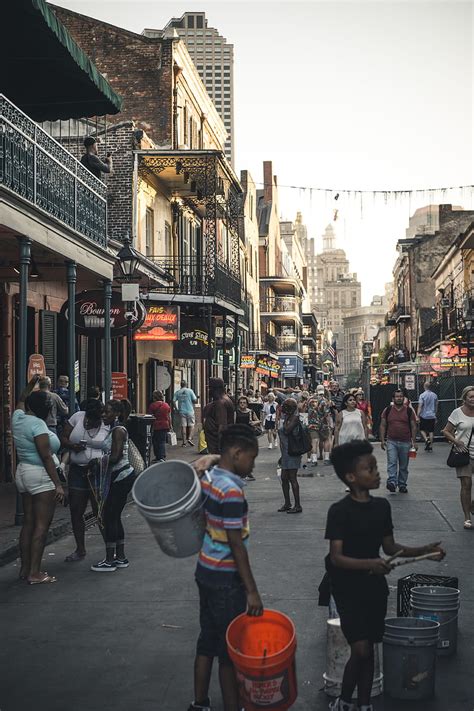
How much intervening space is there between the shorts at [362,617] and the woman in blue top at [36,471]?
420 centimetres

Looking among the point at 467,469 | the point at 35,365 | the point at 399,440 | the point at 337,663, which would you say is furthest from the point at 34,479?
the point at 399,440

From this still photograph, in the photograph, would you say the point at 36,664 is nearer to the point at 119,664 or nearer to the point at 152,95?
the point at 119,664

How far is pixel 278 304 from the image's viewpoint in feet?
229

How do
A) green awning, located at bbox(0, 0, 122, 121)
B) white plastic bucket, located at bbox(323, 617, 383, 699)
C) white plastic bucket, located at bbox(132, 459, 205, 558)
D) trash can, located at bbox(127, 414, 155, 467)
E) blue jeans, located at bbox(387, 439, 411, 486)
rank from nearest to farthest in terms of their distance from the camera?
1. white plastic bucket, located at bbox(132, 459, 205, 558)
2. white plastic bucket, located at bbox(323, 617, 383, 699)
3. green awning, located at bbox(0, 0, 122, 121)
4. blue jeans, located at bbox(387, 439, 411, 486)
5. trash can, located at bbox(127, 414, 155, 467)

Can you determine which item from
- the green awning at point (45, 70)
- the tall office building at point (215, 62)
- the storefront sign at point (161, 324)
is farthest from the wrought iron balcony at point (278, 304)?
the tall office building at point (215, 62)

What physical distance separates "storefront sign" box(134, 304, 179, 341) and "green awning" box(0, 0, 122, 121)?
26.3 ft

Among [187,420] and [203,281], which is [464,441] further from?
[203,281]

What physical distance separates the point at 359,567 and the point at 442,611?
1774 mm

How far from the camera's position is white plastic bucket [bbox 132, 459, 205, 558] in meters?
4.61

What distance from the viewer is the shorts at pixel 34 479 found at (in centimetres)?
832

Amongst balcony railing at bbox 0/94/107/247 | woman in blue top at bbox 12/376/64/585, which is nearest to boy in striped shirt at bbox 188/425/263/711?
woman in blue top at bbox 12/376/64/585

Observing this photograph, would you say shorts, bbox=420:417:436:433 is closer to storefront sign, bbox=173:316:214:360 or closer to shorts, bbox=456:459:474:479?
storefront sign, bbox=173:316:214:360

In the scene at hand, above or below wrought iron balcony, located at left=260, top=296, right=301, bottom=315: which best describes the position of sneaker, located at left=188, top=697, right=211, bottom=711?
below

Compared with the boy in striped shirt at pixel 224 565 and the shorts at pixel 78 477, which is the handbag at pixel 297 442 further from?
the boy in striped shirt at pixel 224 565
